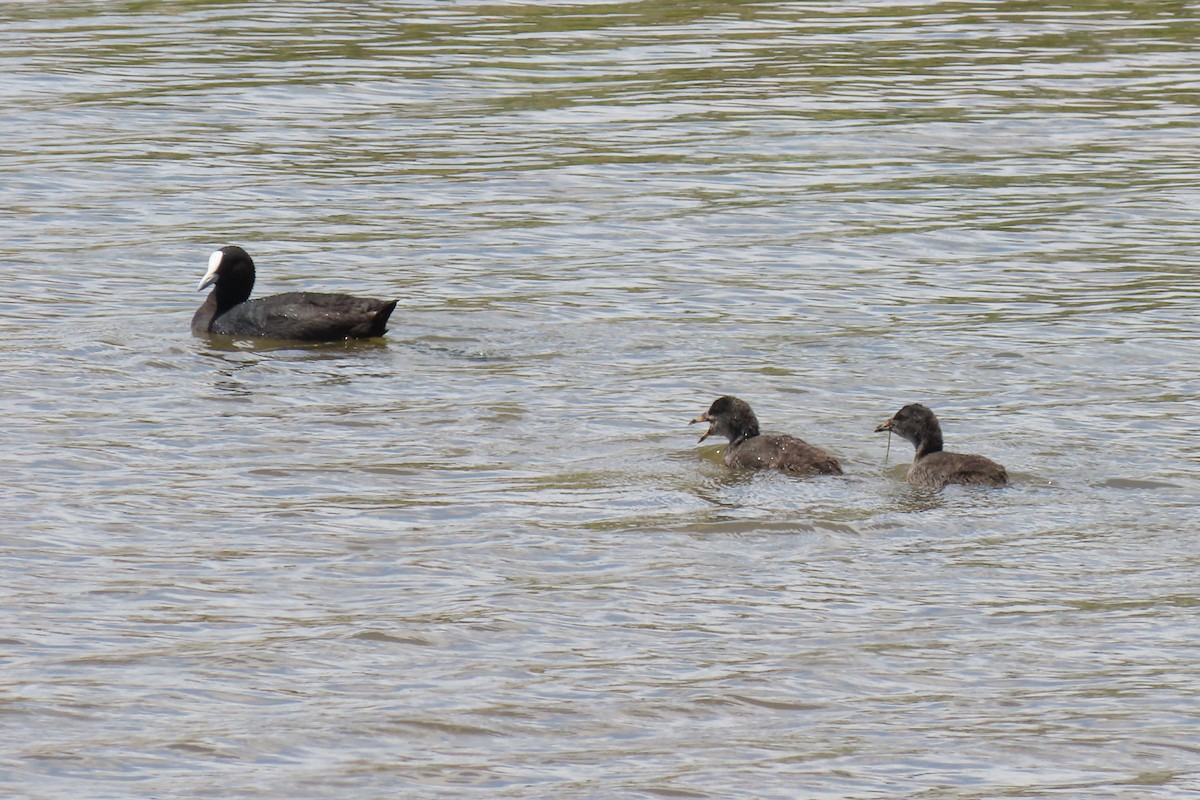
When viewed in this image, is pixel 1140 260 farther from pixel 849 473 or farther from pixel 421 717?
pixel 421 717

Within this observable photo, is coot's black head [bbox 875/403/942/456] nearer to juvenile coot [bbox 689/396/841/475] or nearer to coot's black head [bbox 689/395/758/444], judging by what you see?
juvenile coot [bbox 689/396/841/475]

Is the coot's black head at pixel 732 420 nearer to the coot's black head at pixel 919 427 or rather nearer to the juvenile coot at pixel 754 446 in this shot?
the juvenile coot at pixel 754 446

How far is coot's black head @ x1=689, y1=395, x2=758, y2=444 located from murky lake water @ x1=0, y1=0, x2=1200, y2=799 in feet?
0.76

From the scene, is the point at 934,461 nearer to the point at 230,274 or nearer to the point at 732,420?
the point at 732,420

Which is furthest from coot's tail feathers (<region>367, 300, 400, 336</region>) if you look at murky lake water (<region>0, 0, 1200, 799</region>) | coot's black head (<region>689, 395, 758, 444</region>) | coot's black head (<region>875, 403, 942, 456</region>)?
coot's black head (<region>875, 403, 942, 456</region>)

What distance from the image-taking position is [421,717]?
8.52 metres

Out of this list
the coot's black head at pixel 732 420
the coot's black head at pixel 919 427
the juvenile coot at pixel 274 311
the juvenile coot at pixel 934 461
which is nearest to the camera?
the juvenile coot at pixel 934 461

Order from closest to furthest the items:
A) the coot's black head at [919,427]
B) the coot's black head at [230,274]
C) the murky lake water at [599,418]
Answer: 1. the murky lake water at [599,418]
2. the coot's black head at [919,427]
3. the coot's black head at [230,274]

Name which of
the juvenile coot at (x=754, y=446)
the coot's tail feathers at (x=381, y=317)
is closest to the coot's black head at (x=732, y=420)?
the juvenile coot at (x=754, y=446)

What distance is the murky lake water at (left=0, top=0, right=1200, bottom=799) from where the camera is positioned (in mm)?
8492

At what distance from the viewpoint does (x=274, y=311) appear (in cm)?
1622

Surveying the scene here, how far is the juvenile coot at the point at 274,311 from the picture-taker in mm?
15672

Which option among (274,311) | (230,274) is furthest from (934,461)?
(230,274)

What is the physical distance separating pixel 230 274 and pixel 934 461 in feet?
22.0
